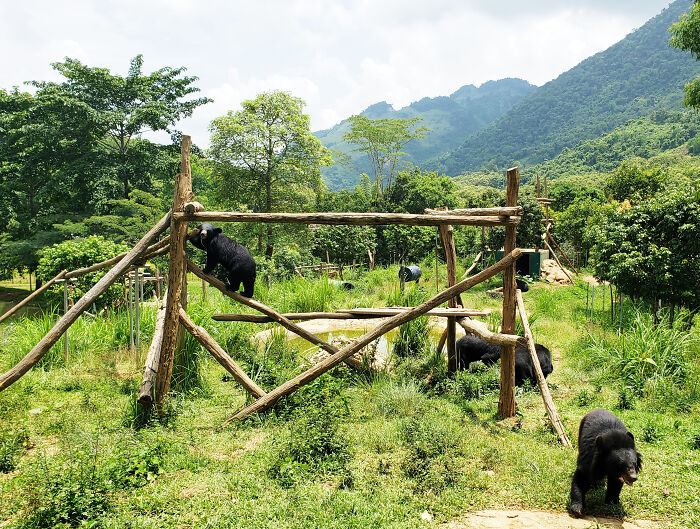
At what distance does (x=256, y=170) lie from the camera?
17125 mm

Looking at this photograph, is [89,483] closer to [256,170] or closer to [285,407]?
[285,407]

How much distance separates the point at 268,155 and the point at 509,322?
44.3 feet

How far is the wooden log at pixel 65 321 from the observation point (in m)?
4.02

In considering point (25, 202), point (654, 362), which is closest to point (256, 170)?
point (25, 202)

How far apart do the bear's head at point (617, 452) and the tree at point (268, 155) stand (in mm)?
14828

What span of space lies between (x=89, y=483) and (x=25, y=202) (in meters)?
19.5

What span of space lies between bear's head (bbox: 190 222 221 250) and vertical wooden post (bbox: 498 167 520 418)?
12.7 feet

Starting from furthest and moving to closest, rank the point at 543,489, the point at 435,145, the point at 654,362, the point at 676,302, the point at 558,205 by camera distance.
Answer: the point at 435,145 < the point at 558,205 < the point at 676,302 < the point at 654,362 < the point at 543,489

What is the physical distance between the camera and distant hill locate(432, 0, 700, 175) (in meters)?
86.7

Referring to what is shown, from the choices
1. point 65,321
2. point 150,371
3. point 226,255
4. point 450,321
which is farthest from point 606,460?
point 226,255

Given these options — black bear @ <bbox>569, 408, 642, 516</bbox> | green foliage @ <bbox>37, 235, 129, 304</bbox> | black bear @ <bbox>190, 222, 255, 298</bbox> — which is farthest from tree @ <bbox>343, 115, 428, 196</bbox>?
black bear @ <bbox>569, 408, 642, 516</bbox>

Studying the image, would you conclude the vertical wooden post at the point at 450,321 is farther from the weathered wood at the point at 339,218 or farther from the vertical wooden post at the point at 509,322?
the weathered wood at the point at 339,218

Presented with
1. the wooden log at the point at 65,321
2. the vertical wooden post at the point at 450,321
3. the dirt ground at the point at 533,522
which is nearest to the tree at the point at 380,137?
the vertical wooden post at the point at 450,321

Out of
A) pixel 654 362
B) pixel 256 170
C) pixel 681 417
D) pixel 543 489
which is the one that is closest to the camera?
pixel 543 489
